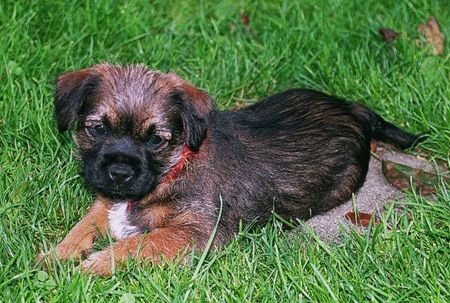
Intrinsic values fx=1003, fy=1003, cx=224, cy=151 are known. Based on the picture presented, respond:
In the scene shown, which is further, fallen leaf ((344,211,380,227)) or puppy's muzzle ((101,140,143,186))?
fallen leaf ((344,211,380,227))

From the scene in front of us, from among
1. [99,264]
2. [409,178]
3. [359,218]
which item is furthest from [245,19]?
[99,264]

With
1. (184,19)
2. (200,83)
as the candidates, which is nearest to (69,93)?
(200,83)

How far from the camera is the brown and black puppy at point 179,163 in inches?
194

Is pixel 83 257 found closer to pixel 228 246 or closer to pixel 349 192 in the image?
pixel 228 246

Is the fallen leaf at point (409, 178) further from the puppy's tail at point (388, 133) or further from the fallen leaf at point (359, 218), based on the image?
the fallen leaf at point (359, 218)

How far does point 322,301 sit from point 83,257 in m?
1.39

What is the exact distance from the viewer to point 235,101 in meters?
6.75

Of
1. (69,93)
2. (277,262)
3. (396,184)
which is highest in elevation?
(69,93)

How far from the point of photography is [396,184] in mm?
5945

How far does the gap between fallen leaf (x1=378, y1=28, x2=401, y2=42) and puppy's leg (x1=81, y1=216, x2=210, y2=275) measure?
2626 mm

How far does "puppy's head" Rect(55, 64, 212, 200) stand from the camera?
193 inches

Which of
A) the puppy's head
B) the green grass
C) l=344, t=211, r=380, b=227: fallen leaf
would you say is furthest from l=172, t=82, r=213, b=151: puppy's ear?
l=344, t=211, r=380, b=227: fallen leaf

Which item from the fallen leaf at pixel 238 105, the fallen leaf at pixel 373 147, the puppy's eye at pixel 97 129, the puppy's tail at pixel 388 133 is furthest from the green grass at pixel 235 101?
the puppy's eye at pixel 97 129

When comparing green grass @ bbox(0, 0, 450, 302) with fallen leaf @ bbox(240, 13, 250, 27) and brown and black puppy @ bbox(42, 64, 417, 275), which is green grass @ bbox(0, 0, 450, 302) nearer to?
fallen leaf @ bbox(240, 13, 250, 27)
